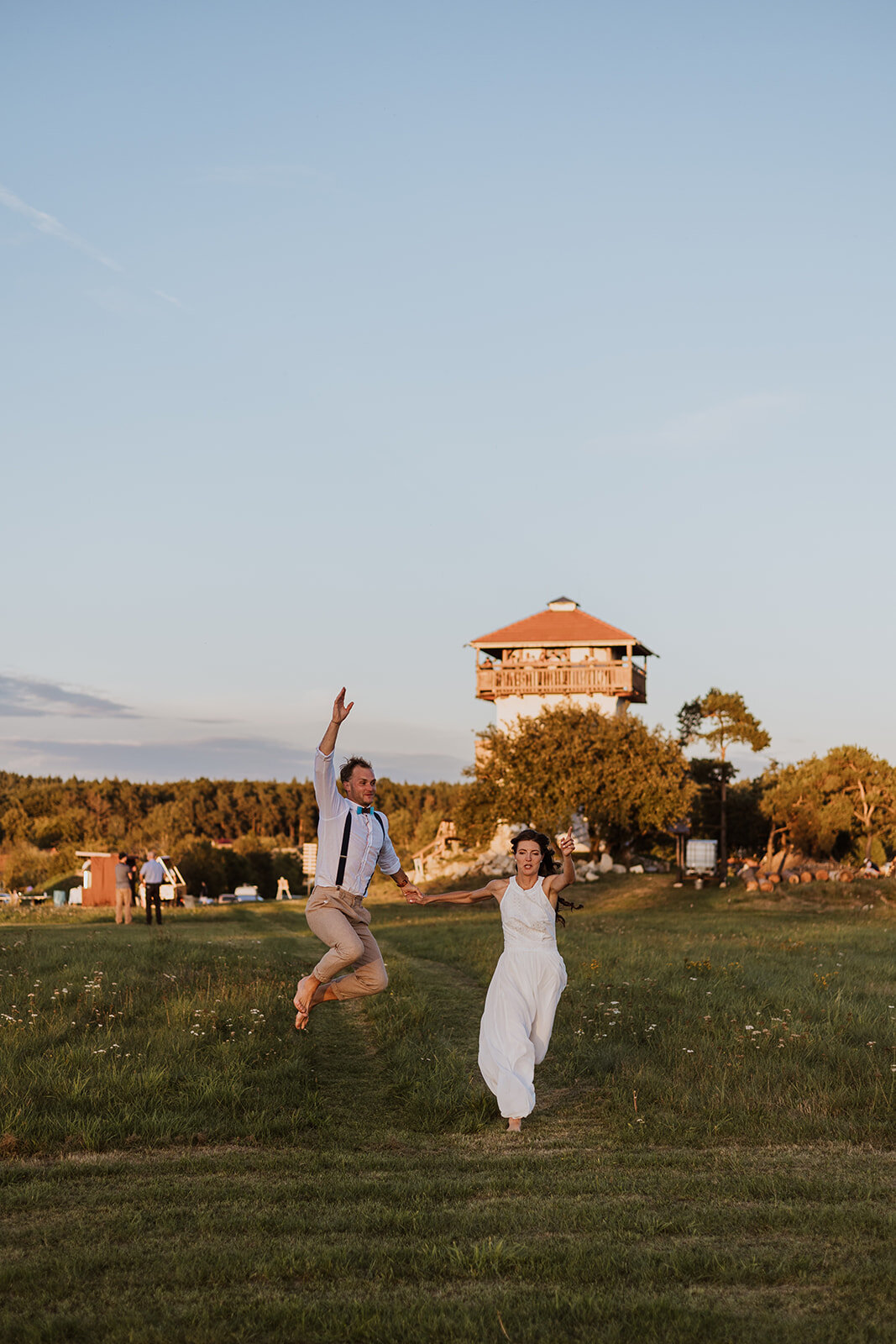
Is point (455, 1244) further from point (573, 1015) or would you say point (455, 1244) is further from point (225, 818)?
point (225, 818)

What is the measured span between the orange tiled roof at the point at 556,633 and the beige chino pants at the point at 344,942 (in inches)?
1734

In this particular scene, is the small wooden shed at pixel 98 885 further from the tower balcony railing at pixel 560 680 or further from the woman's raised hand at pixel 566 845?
the woman's raised hand at pixel 566 845

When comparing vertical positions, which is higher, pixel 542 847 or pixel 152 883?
pixel 542 847

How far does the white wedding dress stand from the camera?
8773 mm

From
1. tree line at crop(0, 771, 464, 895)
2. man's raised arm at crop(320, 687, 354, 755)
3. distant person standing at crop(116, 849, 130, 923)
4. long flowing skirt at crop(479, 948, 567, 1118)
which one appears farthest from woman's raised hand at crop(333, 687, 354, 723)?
tree line at crop(0, 771, 464, 895)

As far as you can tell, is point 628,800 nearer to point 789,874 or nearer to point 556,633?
point 789,874

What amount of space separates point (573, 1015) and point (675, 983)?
229 cm

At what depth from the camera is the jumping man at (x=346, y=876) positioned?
8.80 metres

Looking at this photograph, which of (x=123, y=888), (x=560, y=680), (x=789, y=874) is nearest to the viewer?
(x=123, y=888)

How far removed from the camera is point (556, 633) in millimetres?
A: 54594

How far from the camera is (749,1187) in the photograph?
22.3 feet

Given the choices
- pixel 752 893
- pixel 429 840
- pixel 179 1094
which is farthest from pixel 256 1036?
pixel 429 840

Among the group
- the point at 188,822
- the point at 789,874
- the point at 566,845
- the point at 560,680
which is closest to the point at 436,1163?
the point at 566,845

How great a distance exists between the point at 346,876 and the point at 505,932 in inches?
50.8
